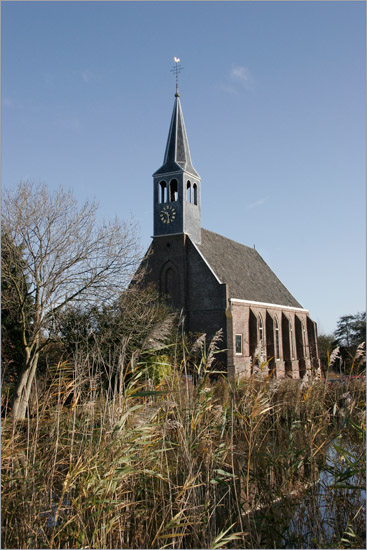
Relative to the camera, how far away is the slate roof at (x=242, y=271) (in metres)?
32.5

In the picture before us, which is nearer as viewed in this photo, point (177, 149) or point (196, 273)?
point (196, 273)

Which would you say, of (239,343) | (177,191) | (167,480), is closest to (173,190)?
A: (177,191)

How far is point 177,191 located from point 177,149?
318 cm

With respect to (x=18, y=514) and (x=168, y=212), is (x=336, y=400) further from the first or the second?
(x=168, y=212)

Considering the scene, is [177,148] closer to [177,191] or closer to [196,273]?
[177,191]

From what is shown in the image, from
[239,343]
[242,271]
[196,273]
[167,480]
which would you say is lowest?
[167,480]

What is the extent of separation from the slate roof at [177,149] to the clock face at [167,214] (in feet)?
8.17

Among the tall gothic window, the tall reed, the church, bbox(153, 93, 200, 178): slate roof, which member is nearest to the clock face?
the church

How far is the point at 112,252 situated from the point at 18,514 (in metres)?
12.7

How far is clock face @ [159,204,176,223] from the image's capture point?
103 ft

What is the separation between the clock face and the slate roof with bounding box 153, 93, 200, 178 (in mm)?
2490

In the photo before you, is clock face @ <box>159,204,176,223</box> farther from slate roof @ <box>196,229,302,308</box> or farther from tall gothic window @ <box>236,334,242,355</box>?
tall gothic window @ <box>236,334,242,355</box>

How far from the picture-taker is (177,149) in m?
32.6

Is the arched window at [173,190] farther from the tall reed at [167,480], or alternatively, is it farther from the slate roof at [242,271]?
the tall reed at [167,480]
